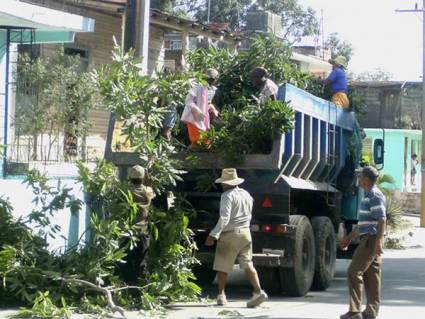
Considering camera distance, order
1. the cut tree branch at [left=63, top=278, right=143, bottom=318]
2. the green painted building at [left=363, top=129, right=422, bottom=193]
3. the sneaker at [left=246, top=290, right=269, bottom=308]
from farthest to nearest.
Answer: the green painted building at [left=363, top=129, right=422, bottom=193]
the sneaker at [left=246, top=290, right=269, bottom=308]
the cut tree branch at [left=63, top=278, right=143, bottom=318]

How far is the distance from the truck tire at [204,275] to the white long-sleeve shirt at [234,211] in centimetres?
268

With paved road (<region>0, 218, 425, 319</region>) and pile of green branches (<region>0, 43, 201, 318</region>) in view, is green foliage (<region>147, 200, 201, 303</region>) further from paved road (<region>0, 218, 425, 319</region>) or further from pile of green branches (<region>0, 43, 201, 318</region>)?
paved road (<region>0, 218, 425, 319</region>)

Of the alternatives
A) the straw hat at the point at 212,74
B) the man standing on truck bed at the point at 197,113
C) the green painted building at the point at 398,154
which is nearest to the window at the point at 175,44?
the green painted building at the point at 398,154

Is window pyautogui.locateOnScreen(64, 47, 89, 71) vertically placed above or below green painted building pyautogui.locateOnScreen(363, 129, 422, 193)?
above

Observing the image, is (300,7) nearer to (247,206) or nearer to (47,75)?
(47,75)

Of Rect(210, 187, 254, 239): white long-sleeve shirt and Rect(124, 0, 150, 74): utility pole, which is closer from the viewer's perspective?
Rect(210, 187, 254, 239): white long-sleeve shirt

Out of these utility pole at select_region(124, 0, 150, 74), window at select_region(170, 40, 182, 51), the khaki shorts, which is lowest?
the khaki shorts

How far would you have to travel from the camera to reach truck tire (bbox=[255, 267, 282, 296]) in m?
12.6

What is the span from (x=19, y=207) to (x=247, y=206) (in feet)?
11.3

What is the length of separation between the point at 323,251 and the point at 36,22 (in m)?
6.08

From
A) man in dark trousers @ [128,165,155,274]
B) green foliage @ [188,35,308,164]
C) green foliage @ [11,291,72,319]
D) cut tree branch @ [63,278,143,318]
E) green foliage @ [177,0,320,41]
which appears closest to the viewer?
green foliage @ [11,291,72,319]

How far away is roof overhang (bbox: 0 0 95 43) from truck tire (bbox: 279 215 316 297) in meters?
5.67

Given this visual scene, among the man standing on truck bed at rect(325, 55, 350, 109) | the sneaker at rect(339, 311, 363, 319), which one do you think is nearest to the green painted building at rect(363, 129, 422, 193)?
the man standing on truck bed at rect(325, 55, 350, 109)

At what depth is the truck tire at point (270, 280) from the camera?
12.6 metres
